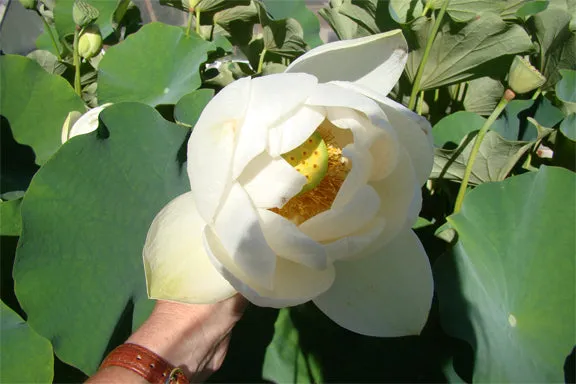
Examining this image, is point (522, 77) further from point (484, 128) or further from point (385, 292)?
point (385, 292)

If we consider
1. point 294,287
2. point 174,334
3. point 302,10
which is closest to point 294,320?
point 174,334

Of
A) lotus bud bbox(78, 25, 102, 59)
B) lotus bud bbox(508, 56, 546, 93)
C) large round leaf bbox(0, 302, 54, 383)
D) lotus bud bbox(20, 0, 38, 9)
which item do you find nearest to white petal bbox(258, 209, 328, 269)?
large round leaf bbox(0, 302, 54, 383)

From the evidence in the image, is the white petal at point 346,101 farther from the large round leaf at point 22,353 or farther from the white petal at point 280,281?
the large round leaf at point 22,353

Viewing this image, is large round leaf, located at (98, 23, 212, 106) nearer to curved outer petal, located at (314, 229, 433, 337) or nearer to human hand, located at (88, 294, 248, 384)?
human hand, located at (88, 294, 248, 384)

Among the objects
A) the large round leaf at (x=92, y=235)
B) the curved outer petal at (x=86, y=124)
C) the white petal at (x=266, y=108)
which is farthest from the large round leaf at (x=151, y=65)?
the white petal at (x=266, y=108)

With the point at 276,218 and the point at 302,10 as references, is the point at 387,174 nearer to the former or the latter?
the point at 276,218

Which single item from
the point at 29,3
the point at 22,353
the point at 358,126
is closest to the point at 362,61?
the point at 358,126

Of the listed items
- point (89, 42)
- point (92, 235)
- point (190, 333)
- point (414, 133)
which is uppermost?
point (414, 133)
